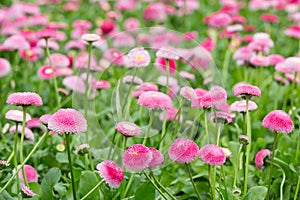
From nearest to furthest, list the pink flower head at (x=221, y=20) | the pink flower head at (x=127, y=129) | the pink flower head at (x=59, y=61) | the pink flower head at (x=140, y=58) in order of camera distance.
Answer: the pink flower head at (x=127, y=129)
the pink flower head at (x=140, y=58)
the pink flower head at (x=59, y=61)
the pink flower head at (x=221, y=20)

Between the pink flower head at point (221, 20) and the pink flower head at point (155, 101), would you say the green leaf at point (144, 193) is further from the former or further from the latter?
the pink flower head at point (221, 20)

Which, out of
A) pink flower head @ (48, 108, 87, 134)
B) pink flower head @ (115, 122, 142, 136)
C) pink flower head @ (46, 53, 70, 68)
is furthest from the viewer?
pink flower head @ (46, 53, 70, 68)

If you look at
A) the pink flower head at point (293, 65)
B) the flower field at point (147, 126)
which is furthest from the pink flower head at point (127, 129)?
the pink flower head at point (293, 65)

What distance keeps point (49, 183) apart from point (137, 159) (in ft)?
1.19

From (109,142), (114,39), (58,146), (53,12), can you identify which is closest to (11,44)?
(114,39)

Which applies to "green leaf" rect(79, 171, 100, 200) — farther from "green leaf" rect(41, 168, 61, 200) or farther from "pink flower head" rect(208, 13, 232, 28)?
"pink flower head" rect(208, 13, 232, 28)

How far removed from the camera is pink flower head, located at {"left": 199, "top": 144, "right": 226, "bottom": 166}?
140 cm

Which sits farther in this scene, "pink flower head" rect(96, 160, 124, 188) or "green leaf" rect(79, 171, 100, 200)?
"green leaf" rect(79, 171, 100, 200)

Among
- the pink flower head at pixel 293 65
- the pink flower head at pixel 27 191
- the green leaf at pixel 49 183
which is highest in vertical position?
the pink flower head at pixel 293 65

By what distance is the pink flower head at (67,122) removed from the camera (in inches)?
52.8

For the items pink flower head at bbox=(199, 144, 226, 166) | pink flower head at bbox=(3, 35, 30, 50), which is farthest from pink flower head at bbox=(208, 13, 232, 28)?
pink flower head at bbox=(199, 144, 226, 166)

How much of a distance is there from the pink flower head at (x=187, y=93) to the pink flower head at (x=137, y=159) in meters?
0.31

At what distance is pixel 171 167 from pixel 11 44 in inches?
32.9

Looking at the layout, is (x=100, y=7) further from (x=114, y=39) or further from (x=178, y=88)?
(x=178, y=88)
